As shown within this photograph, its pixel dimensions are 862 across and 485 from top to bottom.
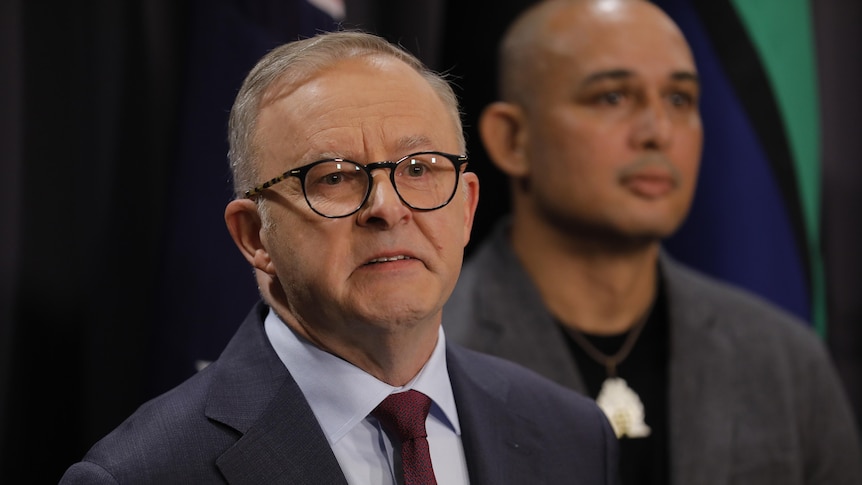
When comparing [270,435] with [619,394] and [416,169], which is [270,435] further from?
[619,394]

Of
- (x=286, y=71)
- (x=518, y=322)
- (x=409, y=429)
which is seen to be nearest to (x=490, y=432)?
(x=409, y=429)

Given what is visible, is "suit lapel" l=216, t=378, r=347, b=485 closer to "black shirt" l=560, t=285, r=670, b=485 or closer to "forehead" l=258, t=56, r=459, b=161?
"forehead" l=258, t=56, r=459, b=161

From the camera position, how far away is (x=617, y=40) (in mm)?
2150

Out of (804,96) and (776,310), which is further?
(804,96)

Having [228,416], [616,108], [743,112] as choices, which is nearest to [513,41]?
[616,108]

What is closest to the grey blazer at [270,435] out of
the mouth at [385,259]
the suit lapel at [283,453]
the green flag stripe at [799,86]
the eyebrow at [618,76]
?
the suit lapel at [283,453]

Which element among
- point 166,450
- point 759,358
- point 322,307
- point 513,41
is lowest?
point 759,358

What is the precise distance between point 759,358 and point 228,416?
1.33m

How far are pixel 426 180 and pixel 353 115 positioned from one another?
115 mm

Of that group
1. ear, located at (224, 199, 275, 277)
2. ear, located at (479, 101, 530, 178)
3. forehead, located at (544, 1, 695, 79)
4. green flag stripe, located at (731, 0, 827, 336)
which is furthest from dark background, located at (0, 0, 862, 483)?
green flag stripe, located at (731, 0, 827, 336)

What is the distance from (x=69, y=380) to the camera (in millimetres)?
2080

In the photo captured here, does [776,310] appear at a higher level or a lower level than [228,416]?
lower

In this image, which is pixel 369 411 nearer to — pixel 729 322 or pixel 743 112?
pixel 729 322

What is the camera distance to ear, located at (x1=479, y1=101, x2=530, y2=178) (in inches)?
89.5
